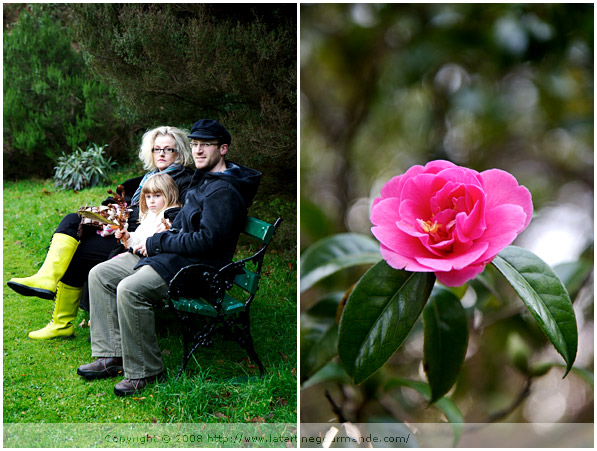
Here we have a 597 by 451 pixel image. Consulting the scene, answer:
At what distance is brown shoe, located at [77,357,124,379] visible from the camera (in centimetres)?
185

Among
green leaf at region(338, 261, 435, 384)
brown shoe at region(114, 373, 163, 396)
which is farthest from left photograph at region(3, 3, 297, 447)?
green leaf at region(338, 261, 435, 384)

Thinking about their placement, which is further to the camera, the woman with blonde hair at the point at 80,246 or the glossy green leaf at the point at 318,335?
A: the woman with blonde hair at the point at 80,246

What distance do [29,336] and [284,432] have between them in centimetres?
101

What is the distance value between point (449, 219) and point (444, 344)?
0.32 metres

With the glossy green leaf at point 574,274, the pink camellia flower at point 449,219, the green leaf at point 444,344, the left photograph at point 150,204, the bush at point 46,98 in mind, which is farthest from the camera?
the bush at point 46,98

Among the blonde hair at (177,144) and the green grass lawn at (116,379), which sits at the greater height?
the blonde hair at (177,144)

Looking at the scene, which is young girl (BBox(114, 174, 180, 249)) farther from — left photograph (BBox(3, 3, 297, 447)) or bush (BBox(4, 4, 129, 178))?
bush (BBox(4, 4, 129, 178))

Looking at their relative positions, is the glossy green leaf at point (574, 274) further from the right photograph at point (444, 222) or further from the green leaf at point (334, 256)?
the green leaf at point (334, 256)

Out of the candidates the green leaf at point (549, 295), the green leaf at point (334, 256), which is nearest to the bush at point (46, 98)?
the green leaf at point (334, 256)

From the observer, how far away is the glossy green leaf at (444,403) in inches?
44.5

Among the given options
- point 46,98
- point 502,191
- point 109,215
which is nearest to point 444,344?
point 502,191

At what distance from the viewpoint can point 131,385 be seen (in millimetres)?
1845

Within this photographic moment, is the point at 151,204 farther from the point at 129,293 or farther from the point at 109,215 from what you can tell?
the point at 129,293

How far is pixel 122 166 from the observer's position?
2.00 metres
